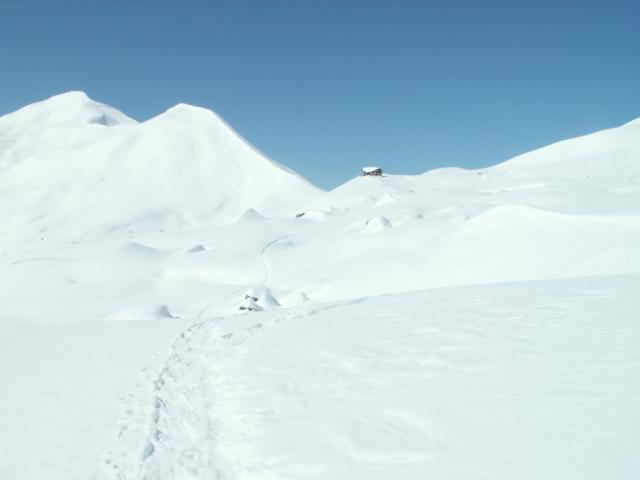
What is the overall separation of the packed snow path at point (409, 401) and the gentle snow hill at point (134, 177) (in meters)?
59.0

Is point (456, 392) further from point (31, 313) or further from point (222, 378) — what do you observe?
point (31, 313)

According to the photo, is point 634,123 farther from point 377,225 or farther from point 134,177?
point 134,177

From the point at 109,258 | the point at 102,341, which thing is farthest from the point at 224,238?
the point at 102,341

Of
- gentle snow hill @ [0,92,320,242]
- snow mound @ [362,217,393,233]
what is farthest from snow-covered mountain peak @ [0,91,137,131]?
snow mound @ [362,217,393,233]

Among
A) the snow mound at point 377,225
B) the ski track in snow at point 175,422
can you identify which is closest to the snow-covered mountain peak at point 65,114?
the snow mound at point 377,225

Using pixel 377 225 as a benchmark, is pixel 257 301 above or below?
below

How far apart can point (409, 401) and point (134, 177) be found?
82.5 metres

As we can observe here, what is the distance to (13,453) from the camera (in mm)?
4125

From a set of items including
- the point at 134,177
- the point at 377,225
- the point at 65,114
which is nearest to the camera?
the point at 377,225

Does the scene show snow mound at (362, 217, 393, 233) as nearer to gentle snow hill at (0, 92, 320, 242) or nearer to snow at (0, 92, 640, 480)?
snow at (0, 92, 640, 480)

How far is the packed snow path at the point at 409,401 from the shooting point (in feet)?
11.8

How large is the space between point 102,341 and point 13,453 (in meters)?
4.27

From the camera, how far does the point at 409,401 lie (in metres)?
4.66

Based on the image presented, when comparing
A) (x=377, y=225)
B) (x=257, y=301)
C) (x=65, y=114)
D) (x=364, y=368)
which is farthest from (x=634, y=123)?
(x=65, y=114)
